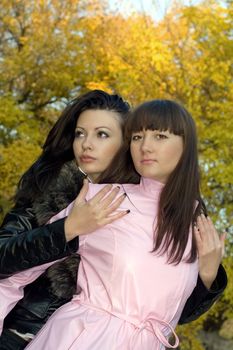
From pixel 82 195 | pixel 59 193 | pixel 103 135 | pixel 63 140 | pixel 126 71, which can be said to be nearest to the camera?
pixel 82 195

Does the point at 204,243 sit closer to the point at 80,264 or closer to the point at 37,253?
the point at 80,264

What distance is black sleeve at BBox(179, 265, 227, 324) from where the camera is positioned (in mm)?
2045

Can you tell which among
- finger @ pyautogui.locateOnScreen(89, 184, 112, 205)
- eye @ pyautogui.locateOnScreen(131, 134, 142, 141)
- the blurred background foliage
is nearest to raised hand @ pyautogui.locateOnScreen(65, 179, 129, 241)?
finger @ pyautogui.locateOnScreen(89, 184, 112, 205)

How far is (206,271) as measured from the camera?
200 centimetres

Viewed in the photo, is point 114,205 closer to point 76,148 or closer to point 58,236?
point 58,236

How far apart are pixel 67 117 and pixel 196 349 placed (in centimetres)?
611

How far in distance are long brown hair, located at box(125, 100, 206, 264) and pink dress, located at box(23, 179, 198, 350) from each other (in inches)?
1.6

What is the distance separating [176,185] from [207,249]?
0.24 metres

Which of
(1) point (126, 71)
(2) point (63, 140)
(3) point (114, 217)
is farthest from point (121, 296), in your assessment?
(1) point (126, 71)

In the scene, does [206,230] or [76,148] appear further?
[76,148]

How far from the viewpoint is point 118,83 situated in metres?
8.50

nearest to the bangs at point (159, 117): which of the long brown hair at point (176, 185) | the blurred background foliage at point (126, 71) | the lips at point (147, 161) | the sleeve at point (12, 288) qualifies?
the long brown hair at point (176, 185)

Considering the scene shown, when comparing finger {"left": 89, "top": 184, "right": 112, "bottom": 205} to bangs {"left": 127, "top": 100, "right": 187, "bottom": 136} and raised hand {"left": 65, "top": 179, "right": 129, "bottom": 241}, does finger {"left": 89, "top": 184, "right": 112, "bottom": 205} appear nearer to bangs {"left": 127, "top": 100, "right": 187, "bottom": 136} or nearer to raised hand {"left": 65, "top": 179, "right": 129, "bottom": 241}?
raised hand {"left": 65, "top": 179, "right": 129, "bottom": 241}

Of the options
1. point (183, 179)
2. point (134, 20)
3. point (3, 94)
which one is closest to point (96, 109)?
point (183, 179)
